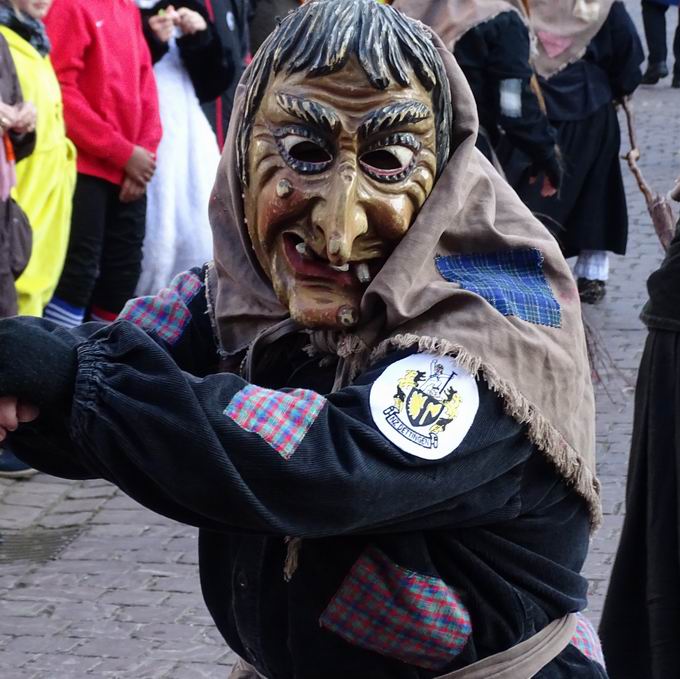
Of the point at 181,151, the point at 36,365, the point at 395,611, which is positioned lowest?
the point at 181,151

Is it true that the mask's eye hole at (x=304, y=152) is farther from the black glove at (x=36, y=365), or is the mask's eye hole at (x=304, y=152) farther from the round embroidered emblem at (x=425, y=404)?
the black glove at (x=36, y=365)

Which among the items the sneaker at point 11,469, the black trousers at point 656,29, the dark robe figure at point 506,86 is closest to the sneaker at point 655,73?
the black trousers at point 656,29

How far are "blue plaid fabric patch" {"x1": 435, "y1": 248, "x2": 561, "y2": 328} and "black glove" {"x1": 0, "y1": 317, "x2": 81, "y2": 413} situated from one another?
0.56 metres

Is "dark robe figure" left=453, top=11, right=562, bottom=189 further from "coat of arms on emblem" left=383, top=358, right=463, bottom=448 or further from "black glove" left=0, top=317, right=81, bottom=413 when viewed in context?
"black glove" left=0, top=317, right=81, bottom=413

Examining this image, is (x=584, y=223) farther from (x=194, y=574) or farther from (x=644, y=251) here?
(x=194, y=574)

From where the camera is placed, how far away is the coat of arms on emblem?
1776mm

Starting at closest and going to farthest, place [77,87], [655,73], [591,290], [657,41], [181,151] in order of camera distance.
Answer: [77,87] → [181,151] → [591,290] → [657,41] → [655,73]

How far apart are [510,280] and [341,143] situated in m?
0.32

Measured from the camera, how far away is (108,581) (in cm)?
479

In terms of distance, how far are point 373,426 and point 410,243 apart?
29 centimetres

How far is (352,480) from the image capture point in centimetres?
172

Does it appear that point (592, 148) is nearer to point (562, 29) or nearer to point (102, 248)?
point (562, 29)

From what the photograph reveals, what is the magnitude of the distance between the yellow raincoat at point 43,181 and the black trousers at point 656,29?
9.42 m

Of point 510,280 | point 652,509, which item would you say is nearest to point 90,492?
point 652,509
